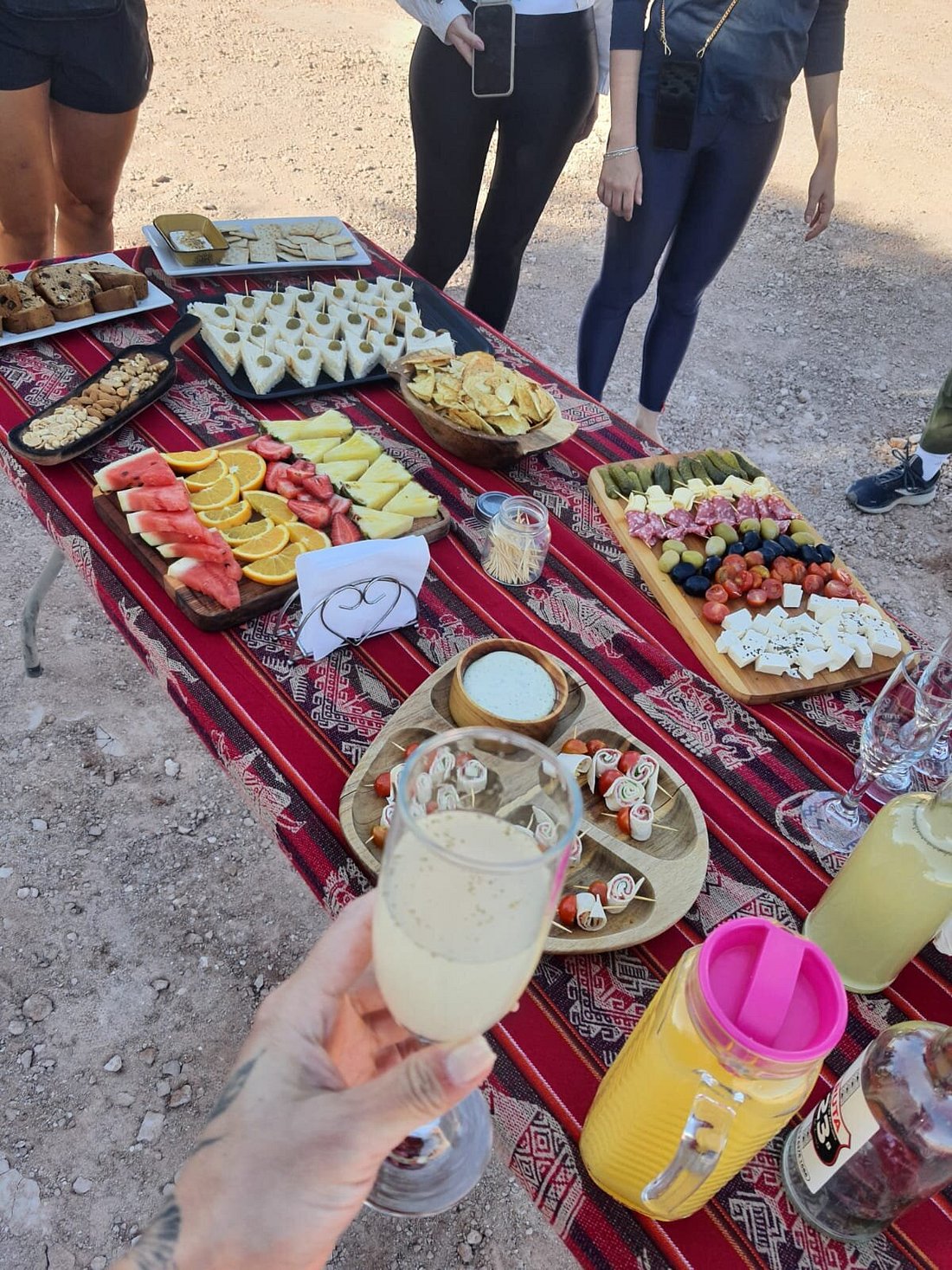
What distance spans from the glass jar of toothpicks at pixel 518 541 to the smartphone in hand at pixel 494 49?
1564 mm

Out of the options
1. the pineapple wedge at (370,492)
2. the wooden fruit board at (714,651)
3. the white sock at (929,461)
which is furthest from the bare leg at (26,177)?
the white sock at (929,461)

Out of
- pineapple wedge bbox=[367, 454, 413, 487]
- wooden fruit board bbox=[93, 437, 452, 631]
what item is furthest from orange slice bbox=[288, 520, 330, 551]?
pineapple wedge bbox=[367, 454, 413, 487]

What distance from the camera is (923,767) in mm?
1601

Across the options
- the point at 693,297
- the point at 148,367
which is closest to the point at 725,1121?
the point at 148,367

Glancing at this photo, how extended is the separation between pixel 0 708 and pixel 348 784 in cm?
173

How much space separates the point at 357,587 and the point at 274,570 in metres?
0.18

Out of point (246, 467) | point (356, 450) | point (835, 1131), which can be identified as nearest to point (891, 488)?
point (356, 450)

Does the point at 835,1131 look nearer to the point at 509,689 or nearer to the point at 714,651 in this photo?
the point at 509,689

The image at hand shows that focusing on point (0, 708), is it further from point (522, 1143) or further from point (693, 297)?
point (693, 297)

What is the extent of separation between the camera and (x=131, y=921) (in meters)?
2.29

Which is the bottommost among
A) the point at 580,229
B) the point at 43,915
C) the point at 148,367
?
the point at 43,915

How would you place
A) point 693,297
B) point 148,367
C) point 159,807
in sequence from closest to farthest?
point 148,367 < point 159,807 < point 693,297

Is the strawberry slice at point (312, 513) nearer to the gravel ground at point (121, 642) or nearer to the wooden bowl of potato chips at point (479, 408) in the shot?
the wooden bowl of potato chips at point (479, 408)

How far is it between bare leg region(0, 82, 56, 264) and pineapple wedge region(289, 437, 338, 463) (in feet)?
4.99
